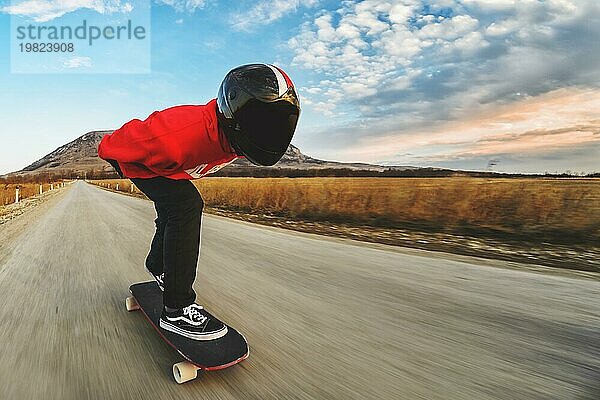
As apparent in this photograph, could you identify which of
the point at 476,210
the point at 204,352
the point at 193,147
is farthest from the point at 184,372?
the point at 476,210

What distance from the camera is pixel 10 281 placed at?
13.9 feet

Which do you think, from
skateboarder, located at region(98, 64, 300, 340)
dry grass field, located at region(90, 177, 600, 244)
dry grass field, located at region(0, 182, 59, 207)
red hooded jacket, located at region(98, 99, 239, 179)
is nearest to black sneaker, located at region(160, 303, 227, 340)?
skateboarder, located at region(98, 64, 300, 340)

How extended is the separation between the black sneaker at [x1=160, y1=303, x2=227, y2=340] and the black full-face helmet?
1.00 metres

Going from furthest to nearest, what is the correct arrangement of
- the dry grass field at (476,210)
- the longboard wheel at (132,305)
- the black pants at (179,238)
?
the dry grass field at (476,210) → the longboard wheel at (132,305) → the black pants at (179,238)

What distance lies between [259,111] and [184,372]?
4.56 feet

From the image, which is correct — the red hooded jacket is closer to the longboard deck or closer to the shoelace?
the shoelace

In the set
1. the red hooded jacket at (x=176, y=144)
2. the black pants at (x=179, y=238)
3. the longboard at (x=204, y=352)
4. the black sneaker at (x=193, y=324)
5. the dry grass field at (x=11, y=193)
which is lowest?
the dry grass field at (x=11, y=193)

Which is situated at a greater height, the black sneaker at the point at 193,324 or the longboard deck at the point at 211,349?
the black sneaker at the point at 193,324

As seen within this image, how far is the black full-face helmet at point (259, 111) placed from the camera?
2.03 meters

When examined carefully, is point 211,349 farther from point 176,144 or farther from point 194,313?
point 176,144

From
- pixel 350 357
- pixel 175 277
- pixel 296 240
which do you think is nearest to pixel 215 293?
pixel 175 277

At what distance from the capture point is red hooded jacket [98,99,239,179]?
2.14 m

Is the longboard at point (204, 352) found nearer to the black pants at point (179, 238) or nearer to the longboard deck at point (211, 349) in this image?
the longboard deck at point (211, 349)

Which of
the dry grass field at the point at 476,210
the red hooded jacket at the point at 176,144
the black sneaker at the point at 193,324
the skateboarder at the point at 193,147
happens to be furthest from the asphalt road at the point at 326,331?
the dry grass field at the point at 476,210
